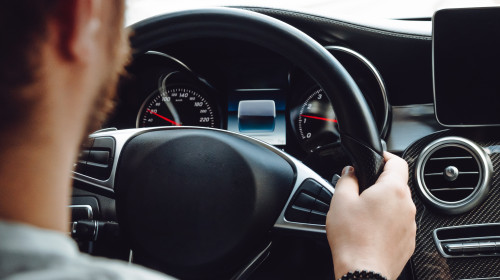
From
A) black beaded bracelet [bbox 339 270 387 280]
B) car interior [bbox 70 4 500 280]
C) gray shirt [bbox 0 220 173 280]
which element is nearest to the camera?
gray shirt [bbox 0 220 173 280]

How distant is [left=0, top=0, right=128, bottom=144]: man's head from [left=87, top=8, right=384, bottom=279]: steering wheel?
0.49m

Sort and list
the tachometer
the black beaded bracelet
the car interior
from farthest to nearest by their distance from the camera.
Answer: the tachometer → the car interior → the black beaded bracelet

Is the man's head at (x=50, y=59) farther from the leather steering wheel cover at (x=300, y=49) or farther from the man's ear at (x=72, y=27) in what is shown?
the leather steering wheel cover at (x=300, y=49)

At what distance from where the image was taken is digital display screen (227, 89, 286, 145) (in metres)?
1.53

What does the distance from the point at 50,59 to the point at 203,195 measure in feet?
2.05

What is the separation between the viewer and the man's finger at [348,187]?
0.82 meters

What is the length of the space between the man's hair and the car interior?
20.6 inches

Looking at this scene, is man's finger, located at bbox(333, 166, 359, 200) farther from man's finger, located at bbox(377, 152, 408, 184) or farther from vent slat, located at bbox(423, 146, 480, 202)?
vent slat, located at bbox(423, 146, 480, 202)

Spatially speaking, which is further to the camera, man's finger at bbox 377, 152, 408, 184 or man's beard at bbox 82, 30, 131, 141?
man's finger at bbox 377, 152, 408, 184

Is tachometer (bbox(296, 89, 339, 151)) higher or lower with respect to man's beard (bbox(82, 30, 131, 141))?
lower

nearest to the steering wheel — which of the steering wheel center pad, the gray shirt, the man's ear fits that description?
the steering wheel center pad

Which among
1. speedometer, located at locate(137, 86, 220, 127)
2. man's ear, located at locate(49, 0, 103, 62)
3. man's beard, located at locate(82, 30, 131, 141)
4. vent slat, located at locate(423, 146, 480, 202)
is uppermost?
man's ear, located at locate(49, 0, 103, 62)

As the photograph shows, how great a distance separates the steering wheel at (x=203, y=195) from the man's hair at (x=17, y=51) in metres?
0.54

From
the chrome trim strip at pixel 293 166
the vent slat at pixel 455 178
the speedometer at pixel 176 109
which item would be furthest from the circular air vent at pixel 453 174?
the speedometer at pixel 176 109
